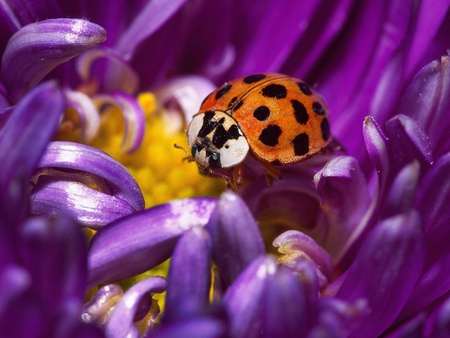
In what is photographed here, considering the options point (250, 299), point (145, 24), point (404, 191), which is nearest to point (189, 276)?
point (250, 299)

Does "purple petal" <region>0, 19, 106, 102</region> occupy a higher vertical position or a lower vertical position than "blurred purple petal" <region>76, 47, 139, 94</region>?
higher

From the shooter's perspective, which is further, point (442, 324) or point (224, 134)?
point (224, 134)

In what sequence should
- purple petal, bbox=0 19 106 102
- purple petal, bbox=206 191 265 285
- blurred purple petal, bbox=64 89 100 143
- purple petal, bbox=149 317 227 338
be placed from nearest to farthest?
purple petal, bbox=149 317 227 338, purple petal, bbox=206 191 265 285, purple petal, bbox=0 19 106 102, blurred purple petal, bbox=64 89 100 143

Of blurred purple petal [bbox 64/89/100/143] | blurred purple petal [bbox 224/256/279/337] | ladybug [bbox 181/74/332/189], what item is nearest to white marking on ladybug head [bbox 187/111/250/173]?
ladybug [bbox 181/74/332/189]

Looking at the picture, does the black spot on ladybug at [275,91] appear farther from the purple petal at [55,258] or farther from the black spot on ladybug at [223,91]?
the purple petal at [55,258]

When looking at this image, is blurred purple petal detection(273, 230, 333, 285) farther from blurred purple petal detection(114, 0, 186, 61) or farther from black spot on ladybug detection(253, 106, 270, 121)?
blurred purple petal detection(114, 0, 186, 61)

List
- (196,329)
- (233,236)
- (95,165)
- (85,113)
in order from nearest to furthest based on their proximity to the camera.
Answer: (196,329) → (233,236) → (95,165) → (85,113)

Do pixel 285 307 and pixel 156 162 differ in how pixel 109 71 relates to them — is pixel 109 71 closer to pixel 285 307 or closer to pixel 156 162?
pixel 156 162

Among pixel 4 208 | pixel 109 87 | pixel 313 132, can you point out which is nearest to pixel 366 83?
pixel 313 132
